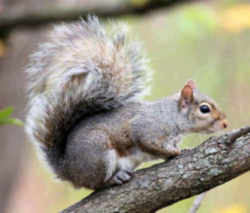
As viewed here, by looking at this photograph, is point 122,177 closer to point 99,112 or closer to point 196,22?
point 99,112

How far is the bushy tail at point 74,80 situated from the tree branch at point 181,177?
437 mm

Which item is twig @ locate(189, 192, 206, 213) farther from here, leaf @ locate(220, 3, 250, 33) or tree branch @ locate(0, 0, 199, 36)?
tree branch @ locate(0, 0, 199, 36)

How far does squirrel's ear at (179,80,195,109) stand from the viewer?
2766 mm

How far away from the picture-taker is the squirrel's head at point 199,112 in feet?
8.89

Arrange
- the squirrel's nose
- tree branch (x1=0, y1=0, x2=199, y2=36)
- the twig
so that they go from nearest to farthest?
1. the twig
2. the squirrel's nose
3. tree branch (x1=0, y1=0, x2=199, y2=36)

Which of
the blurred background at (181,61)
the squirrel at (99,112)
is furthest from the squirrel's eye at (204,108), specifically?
the blurred background at (181,61)

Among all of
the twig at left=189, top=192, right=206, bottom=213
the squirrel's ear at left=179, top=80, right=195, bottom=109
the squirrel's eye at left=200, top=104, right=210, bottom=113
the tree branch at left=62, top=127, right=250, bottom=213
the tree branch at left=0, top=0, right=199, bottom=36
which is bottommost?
the twig at left=189, top=192, right=206, bottom=213

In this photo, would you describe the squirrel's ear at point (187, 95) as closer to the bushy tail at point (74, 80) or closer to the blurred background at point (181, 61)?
the bushy tail at point (74, 80)

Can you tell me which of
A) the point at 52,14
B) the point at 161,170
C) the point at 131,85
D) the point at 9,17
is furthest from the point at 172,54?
the point at 161,170

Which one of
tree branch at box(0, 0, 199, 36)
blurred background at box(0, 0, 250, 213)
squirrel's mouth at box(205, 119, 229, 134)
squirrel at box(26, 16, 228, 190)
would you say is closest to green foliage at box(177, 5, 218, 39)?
blurred background at box(0, 0, 250, 213)

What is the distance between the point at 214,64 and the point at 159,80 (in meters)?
1.44

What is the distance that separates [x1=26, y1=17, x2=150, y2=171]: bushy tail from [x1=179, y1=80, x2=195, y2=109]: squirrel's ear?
212mm

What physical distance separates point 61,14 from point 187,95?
91.7 inches

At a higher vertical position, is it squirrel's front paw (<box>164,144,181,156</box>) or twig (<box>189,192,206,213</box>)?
squirrel's front paw (<box>164,144,181,156</box>)
